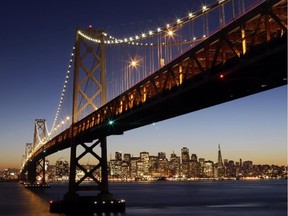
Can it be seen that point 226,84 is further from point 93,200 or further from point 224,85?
point 93,200

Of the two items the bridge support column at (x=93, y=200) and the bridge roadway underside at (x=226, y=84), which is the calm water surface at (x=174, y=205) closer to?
the bridge support column at (x=93, y=200)

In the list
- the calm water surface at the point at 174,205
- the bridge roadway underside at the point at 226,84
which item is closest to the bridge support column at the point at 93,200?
the calm water surface at the point at 174,205

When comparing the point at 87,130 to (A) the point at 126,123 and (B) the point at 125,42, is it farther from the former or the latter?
(B) the point at 125,42

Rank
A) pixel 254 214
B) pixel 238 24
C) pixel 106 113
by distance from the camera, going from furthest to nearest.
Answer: pixel 254 214, pixel 106 113, pixel 238 24

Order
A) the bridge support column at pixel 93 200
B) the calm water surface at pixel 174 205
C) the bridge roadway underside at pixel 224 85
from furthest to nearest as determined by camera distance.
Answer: the calm water surface at pixel 174 205 < the bridge support column at pixel 93 200 < the bridge roadway underside at pixel 224 85

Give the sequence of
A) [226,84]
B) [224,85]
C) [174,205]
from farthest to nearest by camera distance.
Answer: [174,205], [224,85], [226,84]

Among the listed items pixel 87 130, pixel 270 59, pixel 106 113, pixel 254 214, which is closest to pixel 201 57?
pixel 270 59

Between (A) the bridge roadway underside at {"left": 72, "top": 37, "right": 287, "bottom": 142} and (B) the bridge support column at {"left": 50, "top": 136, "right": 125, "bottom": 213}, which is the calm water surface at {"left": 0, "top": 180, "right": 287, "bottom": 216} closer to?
(B) the bridge support column at {"left": 50, "top": 136, "right": 125, "bottom": 213}

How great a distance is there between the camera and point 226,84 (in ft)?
64.4

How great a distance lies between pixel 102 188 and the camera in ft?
125

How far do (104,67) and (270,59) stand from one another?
26503 millimetres

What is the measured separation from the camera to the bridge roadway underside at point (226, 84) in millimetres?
15562

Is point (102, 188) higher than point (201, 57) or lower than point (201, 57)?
lower

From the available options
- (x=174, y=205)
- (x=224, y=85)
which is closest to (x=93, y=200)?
(x=224, y=85)
